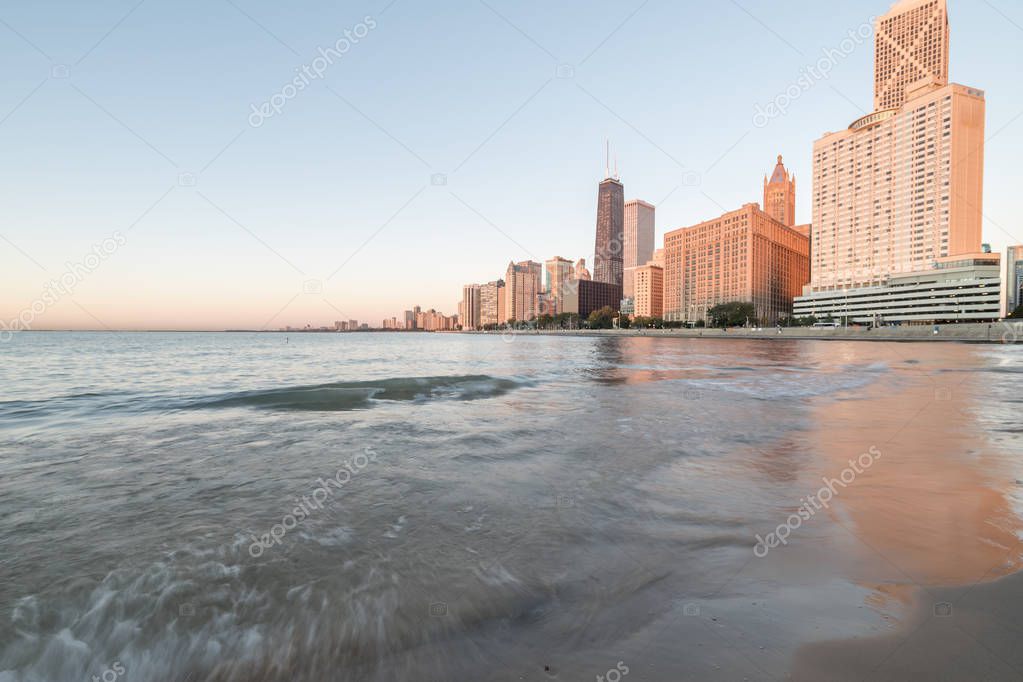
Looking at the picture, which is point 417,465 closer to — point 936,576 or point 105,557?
point 105,557

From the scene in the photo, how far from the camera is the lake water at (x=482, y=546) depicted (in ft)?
12.4

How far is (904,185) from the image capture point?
168 meters

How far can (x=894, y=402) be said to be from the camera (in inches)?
638

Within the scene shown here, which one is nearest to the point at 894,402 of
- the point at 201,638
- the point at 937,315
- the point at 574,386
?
the point at 574,386

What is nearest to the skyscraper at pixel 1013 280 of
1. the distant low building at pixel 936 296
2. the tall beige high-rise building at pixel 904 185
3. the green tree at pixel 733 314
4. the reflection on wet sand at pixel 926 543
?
the distant low building at pixel 936 296

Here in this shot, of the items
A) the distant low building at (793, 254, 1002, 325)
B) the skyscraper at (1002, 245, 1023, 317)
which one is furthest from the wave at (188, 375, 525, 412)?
the skyscraper at (1002, 245, 1023, 317)

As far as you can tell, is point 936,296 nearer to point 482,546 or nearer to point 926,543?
point 926,543

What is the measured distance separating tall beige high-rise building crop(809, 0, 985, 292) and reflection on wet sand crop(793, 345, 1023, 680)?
18918 cm

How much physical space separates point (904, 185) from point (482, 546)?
22454cm

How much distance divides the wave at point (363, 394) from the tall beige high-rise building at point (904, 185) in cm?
18605

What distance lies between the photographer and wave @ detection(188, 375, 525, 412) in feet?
57.1

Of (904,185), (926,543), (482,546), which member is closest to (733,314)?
(904,185)

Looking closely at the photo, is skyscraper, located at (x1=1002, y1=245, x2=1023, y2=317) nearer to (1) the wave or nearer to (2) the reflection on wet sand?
(1) the wave

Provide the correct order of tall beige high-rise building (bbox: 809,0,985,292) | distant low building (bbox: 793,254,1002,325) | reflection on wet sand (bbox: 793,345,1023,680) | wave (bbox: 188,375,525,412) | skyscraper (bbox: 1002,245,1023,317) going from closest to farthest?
reflection on wet sand (bbox: 793,345,1023,680), wave (bbox: 188,375,525,412), skyscraper (bbox: 1002,245,1023,317), distant low building (bbox: 793,254,1002,325), tall beige high-rise building (bbox: 809,0,985,292)
